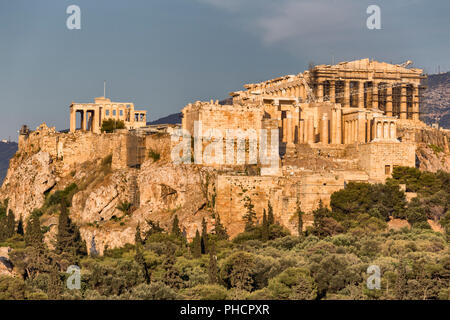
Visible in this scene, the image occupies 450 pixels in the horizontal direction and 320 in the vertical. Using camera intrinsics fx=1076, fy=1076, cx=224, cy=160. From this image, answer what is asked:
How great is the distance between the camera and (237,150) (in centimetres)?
8256

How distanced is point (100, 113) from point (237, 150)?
31.2m

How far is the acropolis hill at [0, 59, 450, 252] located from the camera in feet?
256

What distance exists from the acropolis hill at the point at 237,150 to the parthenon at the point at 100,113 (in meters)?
0.15

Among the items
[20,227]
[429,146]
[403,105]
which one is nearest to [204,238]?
[20,227]

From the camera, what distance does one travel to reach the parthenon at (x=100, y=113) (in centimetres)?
10894

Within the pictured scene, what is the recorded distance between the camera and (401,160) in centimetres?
8206

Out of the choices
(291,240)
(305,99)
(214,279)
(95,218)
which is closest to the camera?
(214,279)

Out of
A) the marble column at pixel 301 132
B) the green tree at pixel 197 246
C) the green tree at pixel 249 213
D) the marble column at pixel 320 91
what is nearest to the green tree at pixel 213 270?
the green tree at pixel 197 246

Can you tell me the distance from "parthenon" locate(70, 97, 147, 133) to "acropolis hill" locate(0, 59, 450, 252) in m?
0.15
